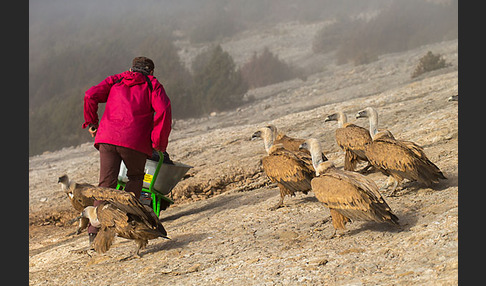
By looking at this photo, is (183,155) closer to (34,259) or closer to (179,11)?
(34,259)

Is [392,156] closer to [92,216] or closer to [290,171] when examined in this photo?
[290,171]

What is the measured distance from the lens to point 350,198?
5043 mm

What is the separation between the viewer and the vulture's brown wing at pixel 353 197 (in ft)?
16.2

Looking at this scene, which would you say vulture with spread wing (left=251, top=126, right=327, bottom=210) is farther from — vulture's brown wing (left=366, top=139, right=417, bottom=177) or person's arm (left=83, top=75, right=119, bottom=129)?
person's arm (left=83, top=75, right=119, bottom=129)

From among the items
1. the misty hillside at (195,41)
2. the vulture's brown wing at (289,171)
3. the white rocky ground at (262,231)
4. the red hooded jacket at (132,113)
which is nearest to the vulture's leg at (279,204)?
the white rocky ground at (262,231)

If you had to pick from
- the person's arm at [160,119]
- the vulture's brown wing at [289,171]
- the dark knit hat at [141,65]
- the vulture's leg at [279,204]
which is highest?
the dark knit hat at [141,65]

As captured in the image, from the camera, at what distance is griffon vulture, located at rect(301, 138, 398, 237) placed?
4.95 m

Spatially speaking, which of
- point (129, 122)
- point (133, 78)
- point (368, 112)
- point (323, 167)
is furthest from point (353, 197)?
point (368, 112)

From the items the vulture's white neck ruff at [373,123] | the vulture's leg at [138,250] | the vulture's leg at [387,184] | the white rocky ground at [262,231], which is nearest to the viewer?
the white rocky ground at [262,231]

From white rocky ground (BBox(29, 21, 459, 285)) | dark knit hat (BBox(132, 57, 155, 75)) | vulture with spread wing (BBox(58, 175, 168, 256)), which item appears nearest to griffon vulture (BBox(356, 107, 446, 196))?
white rocky ground (BBox(29, 21, 459, 285))

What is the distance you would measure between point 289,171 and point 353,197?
175cm

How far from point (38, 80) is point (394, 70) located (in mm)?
22049

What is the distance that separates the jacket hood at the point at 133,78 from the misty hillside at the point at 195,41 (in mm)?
17197

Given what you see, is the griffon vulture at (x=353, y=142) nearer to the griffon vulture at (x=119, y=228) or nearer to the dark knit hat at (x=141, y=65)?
the dark knit hat at (x=141, y=65)
